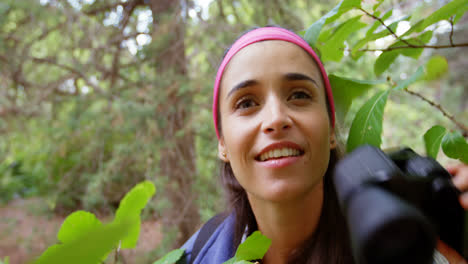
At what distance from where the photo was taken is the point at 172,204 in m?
2.71

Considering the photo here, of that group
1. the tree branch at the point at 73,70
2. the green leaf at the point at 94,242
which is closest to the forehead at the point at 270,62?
the green leaf at the point at 94,242

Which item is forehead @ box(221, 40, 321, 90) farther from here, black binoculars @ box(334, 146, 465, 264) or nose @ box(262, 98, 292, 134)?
black binoculars @ box(334, 146, 465, 264)

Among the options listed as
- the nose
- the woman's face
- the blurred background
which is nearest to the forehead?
the woman's face

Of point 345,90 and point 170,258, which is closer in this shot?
point 170,258

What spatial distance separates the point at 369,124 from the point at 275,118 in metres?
0.31

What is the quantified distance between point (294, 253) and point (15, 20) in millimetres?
3414

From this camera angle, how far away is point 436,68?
962mm

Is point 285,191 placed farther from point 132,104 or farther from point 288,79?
point 132,104

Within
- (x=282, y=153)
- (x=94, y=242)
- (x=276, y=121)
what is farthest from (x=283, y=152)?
(x=94, y=242)

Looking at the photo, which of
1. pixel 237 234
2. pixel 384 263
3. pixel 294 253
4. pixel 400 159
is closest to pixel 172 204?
pixel 237 234

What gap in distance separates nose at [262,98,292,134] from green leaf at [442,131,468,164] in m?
0.46

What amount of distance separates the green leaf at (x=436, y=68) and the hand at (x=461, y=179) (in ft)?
1.21

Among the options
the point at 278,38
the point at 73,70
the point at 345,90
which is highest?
the point at 73,70

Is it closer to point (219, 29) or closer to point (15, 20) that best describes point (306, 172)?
point (219, 29)
